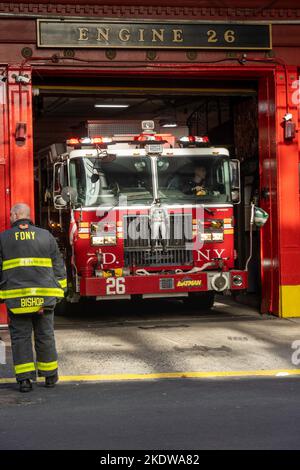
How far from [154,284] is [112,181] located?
68.5 inches

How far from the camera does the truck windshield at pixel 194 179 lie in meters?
14.3

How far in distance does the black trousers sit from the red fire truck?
4624 millimetres

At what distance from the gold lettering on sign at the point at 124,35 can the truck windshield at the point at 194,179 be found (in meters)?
1.94

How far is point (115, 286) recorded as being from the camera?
1357cm

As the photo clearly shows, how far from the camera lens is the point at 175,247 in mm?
14203

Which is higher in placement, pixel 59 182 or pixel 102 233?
pixel 59 182

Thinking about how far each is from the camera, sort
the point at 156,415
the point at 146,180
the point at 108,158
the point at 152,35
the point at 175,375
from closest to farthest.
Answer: the point at 156,415 < the point at 175,375 < the point at 108,158 < the point at 152,35 < the point at 146,180

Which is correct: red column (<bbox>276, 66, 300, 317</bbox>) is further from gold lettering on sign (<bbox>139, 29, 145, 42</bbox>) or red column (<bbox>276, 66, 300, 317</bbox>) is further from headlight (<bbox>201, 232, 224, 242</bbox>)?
gold lettering on sign (<bbox>139, 29, 145, 42</bbox>)

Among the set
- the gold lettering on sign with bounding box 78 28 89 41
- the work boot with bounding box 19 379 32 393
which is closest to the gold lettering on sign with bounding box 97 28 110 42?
the gold lettering on sign with bounding box 78 28 89 41

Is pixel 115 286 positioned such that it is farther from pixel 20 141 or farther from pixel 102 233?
pixel 20 141

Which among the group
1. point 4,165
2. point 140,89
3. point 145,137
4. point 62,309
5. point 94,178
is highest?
point 140,89

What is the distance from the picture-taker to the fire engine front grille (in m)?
14.0

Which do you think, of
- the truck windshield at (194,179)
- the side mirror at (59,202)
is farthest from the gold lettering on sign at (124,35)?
the side mirror at (59,202)

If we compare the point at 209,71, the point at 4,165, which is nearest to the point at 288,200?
the point at 209,71
